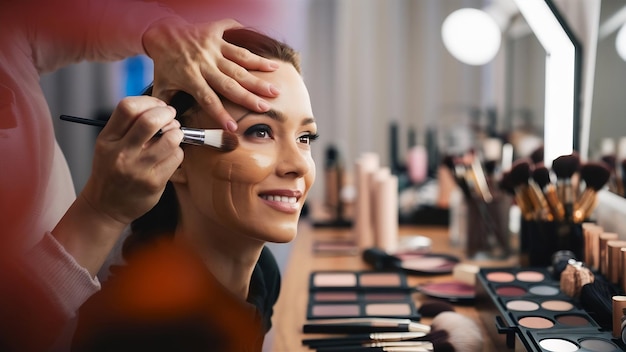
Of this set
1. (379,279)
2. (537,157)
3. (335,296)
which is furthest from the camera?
(537,157)

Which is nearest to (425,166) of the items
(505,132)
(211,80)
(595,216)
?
(505,132)

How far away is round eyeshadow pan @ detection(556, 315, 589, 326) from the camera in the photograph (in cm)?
85

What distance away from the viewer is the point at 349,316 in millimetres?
998

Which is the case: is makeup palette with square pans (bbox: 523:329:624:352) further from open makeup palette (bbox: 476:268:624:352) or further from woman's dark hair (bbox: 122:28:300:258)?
woman's dark hair (bbox: 122:28:300:258)

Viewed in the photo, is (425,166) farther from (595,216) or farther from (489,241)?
(595,216)

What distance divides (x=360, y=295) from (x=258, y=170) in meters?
0.52

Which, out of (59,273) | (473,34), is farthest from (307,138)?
(473,34)

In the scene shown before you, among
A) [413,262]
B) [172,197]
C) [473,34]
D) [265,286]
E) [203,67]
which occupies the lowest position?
[413,262]

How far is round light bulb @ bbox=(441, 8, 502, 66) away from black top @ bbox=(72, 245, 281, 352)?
1589 mm

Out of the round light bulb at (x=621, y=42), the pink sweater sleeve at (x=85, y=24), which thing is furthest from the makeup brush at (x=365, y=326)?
the round light bulb at (x=621, y=42)

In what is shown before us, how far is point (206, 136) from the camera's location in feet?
2.07

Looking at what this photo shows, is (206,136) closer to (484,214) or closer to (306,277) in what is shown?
(306,277)

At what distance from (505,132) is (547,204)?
129 centimetres

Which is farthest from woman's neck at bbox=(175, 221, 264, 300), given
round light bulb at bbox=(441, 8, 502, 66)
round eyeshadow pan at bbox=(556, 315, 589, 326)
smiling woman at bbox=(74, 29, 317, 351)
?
round light bulb at bbox=(441, 8, 502, 66)
